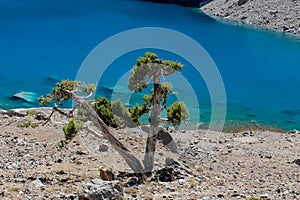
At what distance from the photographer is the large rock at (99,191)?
45.3 ft

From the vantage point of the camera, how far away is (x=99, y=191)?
1382cm

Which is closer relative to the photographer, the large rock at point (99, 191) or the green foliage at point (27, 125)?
the large rock at point (99, 191)

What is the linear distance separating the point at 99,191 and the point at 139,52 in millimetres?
47804

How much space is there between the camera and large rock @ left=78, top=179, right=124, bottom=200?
13.8m

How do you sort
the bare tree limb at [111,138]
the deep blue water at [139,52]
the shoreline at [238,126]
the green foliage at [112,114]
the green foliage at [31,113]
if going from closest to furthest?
Result: the bare tree limb at [111,138] → the green foliage at [112,114] → the green foliage at [31,113] → the shoreline at [238,126] → the deep blue water at [139,52]

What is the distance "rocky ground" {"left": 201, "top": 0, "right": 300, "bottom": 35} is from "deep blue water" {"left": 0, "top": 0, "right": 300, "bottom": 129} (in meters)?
4.15

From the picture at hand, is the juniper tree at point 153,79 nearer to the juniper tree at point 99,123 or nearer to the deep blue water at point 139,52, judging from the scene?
the juniper tree at point 99,123

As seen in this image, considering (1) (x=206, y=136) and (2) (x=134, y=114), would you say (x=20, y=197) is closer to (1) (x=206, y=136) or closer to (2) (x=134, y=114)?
(2) (x=134, y=114)

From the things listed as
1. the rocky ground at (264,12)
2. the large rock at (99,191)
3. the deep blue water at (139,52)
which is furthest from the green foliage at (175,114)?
the rocky ground at (264,12)

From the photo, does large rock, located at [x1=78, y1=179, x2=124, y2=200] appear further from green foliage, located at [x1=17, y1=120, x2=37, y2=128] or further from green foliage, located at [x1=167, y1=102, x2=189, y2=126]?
green foliage, located at [x1=17, y1=120, x2=37, y2=128]

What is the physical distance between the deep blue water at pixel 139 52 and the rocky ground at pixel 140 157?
1333 cm

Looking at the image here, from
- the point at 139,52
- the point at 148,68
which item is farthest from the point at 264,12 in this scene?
the point at 148,68

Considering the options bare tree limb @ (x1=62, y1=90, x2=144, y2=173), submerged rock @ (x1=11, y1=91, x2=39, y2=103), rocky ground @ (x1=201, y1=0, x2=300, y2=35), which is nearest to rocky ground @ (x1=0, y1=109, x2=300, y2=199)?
bare tree limb @ (x1=62, y1=90, x2=144, y2=173)

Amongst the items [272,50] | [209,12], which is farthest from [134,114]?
[209,12]
